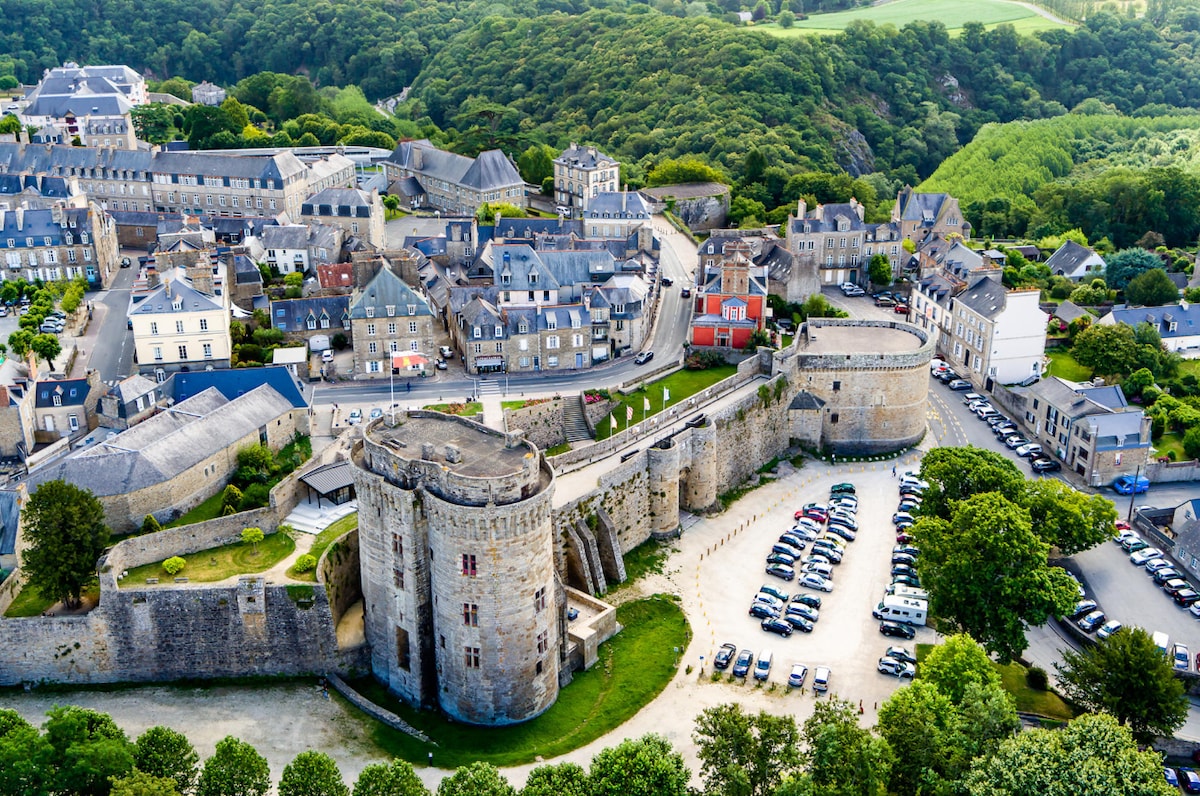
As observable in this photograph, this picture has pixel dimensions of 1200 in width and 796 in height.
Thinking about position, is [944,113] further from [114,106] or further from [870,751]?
[870,751]

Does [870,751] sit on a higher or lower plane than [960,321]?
lower

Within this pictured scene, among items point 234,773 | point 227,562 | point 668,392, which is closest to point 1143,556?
point 668,392

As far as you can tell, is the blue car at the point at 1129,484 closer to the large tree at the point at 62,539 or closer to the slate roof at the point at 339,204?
the large tree at the point at 62,539

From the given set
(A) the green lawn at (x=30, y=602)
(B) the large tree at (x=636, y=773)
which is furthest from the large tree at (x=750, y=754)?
(A) the green lawn at (x=30, y=602)

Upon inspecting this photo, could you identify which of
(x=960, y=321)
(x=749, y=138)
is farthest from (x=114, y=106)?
(x=960, y=321)

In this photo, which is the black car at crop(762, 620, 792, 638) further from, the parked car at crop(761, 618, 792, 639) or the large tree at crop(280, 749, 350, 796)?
the large tree at crop(280, 749, 350, 796)
